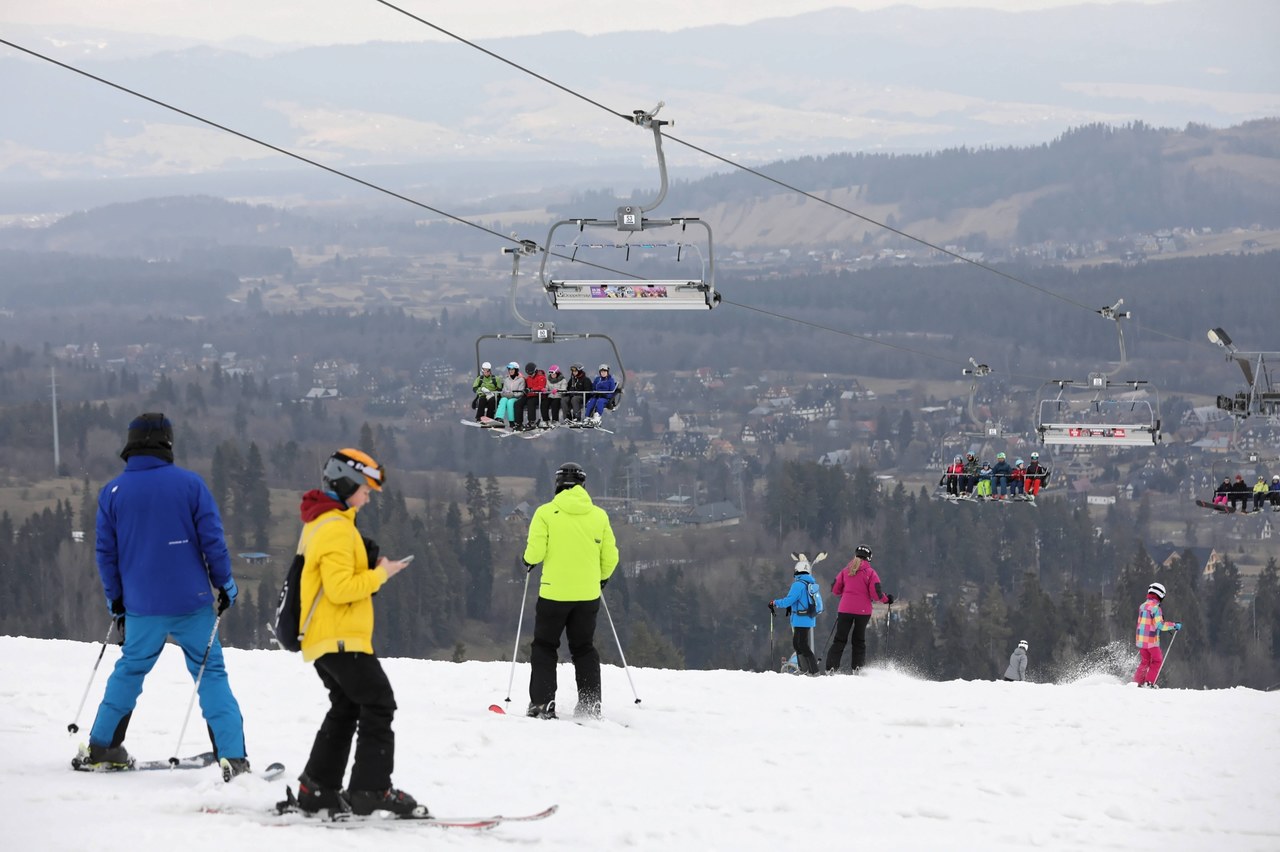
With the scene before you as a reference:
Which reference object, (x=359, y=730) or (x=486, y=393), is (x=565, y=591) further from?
(x=486, y=393)

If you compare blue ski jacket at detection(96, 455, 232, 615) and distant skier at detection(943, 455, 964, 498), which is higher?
blue ski jacket at detection(96, 455, 232, 615)

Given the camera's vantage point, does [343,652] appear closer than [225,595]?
Yes

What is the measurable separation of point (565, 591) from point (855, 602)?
4698mm

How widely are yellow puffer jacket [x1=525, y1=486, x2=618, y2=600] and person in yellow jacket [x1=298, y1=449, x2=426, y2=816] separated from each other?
3127 millimetres

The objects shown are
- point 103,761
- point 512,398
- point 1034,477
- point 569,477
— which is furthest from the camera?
point 1034,477

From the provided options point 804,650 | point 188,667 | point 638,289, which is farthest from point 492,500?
point 188,667

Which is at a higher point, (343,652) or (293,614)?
(293,614)

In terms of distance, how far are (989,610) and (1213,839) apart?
98413mm

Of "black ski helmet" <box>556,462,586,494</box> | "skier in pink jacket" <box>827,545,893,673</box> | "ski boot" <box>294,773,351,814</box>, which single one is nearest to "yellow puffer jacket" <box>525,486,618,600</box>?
"black ski helmet" <box>556,462,586,494</box>

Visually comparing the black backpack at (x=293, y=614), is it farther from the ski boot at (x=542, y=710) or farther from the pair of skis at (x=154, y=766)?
the ski boot at (x=542, y=710)

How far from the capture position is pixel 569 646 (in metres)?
9.75

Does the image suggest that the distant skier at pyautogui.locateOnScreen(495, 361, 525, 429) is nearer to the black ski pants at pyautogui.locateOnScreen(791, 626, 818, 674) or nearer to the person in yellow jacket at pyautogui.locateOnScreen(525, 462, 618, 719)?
the black ski pants at pyautogui.locateOnScreen(791, 626, 818, 674)

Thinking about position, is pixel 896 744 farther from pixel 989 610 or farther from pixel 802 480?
pixel 802 480

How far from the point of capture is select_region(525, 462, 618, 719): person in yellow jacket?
31.8 ft
